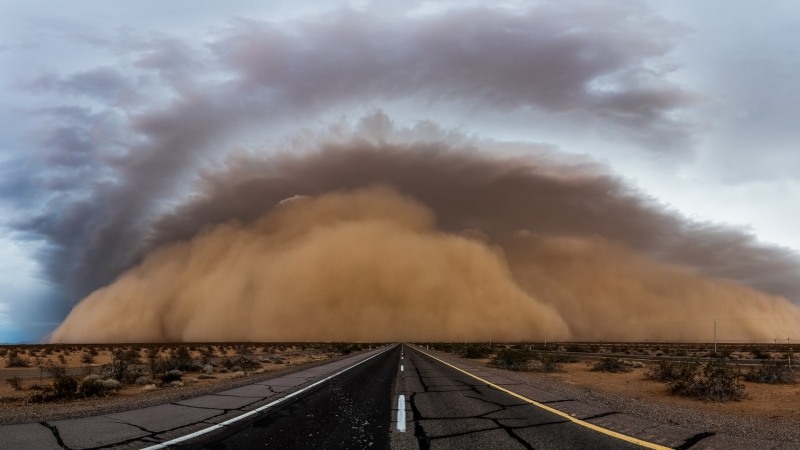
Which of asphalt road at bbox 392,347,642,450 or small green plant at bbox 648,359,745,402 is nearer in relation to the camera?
asphalt road at bbox 392,347,642,450

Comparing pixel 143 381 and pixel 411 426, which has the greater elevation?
pixel 411 426

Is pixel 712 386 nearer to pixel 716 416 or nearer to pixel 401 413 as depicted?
pixel 716 416

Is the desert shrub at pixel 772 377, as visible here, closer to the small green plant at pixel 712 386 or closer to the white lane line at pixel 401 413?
the small green plant at pixel 712 386

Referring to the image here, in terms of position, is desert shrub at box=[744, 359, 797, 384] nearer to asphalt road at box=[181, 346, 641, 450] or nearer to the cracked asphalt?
the cracked asphalt

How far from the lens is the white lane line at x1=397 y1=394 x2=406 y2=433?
6908 millimetres

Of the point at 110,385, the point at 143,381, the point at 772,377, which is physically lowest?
the point at 143,381

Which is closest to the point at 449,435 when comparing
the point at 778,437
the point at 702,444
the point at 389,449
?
the point at 389,449

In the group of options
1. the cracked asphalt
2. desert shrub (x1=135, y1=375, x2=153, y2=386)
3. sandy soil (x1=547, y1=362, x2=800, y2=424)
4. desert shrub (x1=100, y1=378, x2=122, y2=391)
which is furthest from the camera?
desert shrub (x1=135, y1=375, x2=153, y2=386)

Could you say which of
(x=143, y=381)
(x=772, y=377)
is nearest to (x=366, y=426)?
(x=143, y=381)

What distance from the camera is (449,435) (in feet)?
20.8

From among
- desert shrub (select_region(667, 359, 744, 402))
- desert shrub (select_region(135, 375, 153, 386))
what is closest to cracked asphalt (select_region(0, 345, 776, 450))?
desert shrub (select_region(667, 359, 744, 402))

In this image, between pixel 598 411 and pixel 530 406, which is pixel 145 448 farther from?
pixel 598 411

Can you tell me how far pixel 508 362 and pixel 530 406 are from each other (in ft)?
57.2

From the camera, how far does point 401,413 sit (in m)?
8.27
